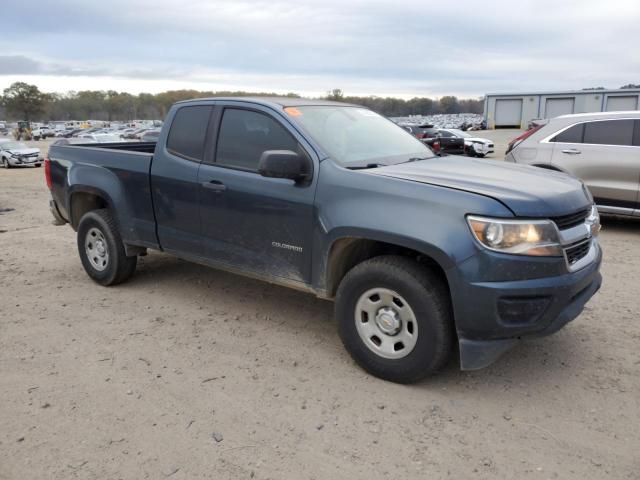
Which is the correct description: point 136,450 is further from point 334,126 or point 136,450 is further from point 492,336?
point 334,126

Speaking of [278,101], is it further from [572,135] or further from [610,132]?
[610,132]

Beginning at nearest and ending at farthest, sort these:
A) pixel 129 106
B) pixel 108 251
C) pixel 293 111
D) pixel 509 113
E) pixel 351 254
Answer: pixel 351 254 < pixel 293 111 < pixel 108 251 < pixel 509 113 < pixel 129 106

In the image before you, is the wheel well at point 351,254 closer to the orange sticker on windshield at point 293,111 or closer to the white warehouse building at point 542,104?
the orange sticker on windshield at point 293,111

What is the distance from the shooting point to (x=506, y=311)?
317 cm

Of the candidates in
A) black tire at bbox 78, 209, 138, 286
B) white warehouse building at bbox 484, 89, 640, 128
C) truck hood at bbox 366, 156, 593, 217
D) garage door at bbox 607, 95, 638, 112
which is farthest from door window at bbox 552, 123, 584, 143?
white warehouse building at bbox 484, 89, 640, 128

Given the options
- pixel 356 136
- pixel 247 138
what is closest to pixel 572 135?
pixel 356 136

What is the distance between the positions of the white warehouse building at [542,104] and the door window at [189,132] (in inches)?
2407

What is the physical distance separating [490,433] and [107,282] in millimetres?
4085

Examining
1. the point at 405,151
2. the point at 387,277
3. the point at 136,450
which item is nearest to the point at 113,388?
the point at 136,450

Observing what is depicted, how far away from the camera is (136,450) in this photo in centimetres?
296

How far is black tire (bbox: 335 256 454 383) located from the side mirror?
77 centimetres

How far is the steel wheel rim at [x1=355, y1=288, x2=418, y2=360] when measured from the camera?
3.49 m

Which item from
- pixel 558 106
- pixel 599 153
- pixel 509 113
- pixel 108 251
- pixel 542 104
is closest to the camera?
pixel 108 251

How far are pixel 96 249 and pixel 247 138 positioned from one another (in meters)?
2.36
